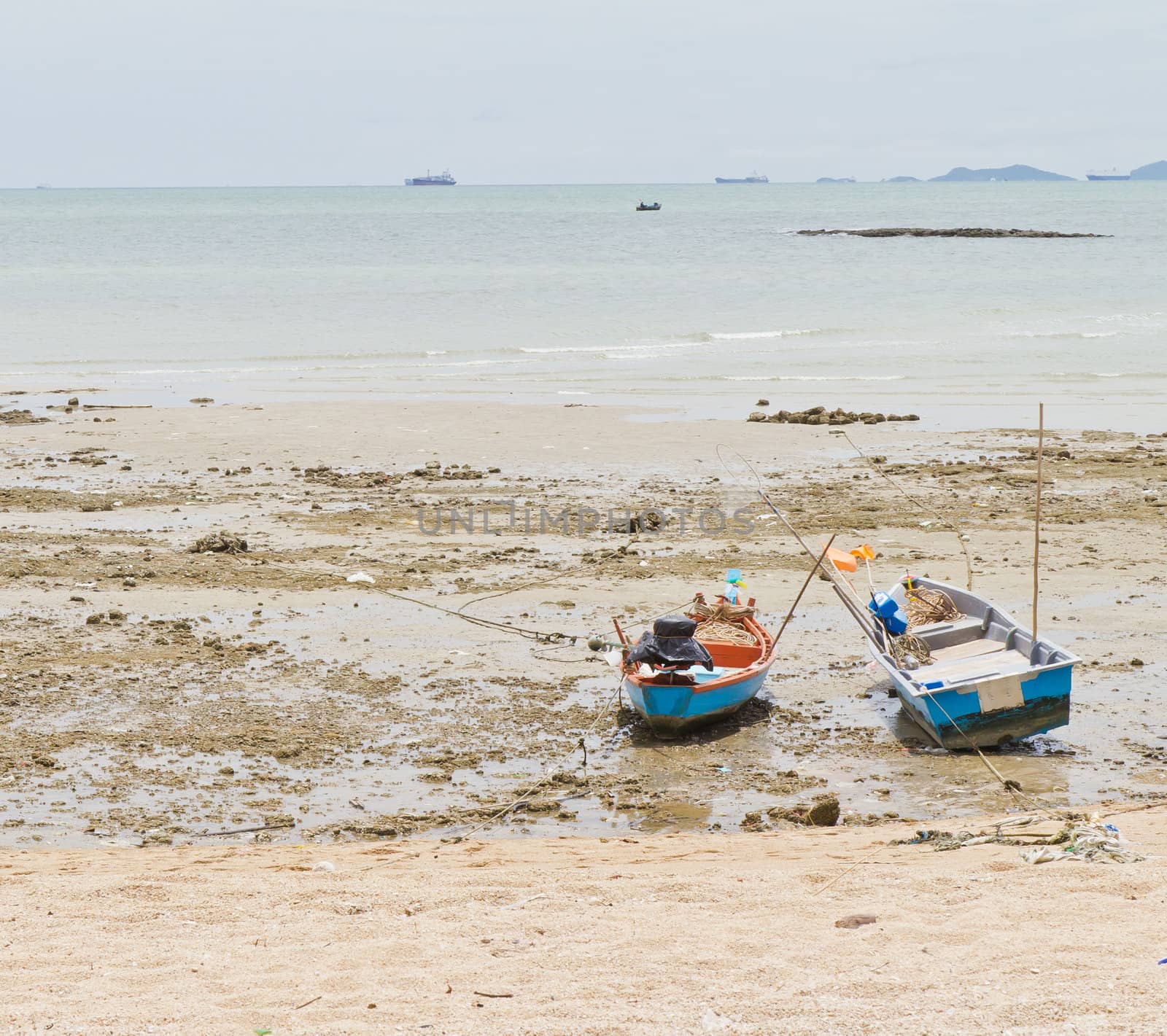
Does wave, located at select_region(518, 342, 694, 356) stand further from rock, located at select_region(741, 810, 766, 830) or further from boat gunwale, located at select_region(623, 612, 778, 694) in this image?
rock, located at select_region(741, 810, 766, 830)

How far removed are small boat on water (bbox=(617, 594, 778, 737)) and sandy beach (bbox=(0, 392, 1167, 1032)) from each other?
206 mm

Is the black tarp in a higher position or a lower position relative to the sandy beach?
higher

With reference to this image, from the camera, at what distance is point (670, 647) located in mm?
8938

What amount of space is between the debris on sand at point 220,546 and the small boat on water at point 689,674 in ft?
16.4

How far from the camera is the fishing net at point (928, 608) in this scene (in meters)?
10.1

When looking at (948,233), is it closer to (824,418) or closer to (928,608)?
(824,418)

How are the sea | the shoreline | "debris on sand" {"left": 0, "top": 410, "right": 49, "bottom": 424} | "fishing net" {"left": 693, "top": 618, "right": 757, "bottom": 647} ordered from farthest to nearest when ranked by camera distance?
the sea → the shoreline → "debris on sand" {"left": 0, "top": 410, "right": 49, "bottom": 424} → "fishing net" {"left": 693, "top": 618, "right": 757, "bottom": 647}

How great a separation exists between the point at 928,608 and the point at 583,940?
5.53 meters

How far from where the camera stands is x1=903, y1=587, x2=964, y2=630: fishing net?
1005 cm

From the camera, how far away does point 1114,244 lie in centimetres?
7431

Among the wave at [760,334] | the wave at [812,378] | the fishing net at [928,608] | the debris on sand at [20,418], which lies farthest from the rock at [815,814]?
the wave at [760,334]

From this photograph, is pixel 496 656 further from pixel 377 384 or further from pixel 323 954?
pixel 377 384

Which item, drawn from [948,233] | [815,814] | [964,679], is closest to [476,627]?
[964,679]

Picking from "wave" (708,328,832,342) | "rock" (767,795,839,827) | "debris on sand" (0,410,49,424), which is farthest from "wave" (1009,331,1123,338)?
"rock" (767,795,839,827)
